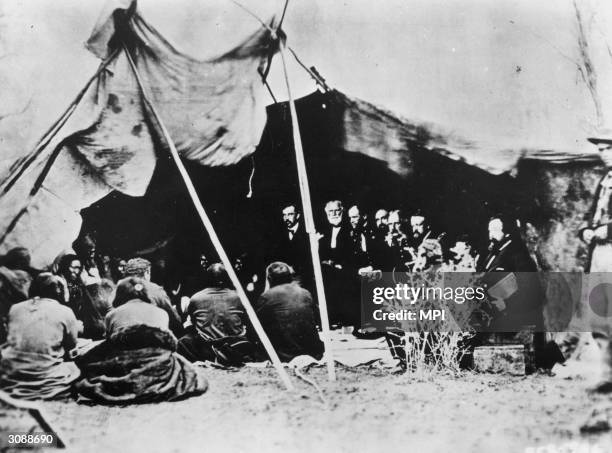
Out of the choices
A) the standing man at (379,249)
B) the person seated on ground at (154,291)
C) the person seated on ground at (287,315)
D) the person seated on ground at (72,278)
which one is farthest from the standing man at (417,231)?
the person seated on ground at (72,278)

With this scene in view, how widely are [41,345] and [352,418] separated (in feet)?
8.19

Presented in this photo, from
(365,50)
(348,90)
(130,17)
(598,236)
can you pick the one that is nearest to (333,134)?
(348,90)

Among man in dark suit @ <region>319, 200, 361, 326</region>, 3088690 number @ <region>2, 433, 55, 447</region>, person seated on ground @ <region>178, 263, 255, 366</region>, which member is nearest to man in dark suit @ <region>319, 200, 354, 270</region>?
man in dark suit @ <region>319, 200, 361, 326</region>

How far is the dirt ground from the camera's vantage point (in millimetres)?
4379

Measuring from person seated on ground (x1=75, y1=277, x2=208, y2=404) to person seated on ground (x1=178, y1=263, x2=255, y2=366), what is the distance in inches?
5.5

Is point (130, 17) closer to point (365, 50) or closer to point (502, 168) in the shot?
point (365, 50)

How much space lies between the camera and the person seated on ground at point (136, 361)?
454 centimetres

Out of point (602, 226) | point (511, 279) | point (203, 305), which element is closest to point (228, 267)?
point (203, 305)

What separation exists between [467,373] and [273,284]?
1665mm

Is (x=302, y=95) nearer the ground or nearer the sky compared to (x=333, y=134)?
nearer the sky

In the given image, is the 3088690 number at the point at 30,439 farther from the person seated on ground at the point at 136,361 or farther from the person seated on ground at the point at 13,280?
the person seated on ground at the point at 13,280

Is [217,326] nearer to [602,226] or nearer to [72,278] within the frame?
[72,278]

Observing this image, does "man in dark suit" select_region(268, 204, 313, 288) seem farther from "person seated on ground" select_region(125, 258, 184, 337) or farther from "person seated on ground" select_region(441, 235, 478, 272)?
"person seated on ground" select_region(441, 235, 478, 272)

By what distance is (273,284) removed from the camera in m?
4.67
